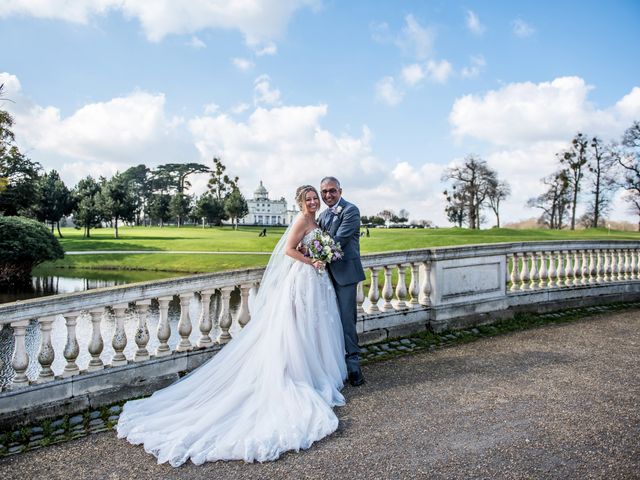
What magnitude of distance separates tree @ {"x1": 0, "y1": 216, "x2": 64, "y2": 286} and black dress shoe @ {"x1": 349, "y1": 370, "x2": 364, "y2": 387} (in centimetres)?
2314

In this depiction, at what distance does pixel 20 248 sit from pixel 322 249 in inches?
911

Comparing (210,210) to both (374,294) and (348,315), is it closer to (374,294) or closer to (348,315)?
(374,294)

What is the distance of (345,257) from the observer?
17.1ft

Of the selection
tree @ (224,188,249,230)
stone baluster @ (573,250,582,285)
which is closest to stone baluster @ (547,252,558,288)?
stone baluster @ (573,250,582,285)

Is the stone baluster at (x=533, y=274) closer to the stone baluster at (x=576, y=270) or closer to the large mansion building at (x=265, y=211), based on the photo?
the stone baluster at (x=576, y=270)

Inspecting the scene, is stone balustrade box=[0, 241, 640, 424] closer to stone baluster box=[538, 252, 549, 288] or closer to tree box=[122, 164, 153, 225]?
stone baluster box=[538, 252, 549, 288]

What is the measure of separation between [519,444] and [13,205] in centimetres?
4208

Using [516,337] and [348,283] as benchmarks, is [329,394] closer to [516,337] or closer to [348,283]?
[348,283]

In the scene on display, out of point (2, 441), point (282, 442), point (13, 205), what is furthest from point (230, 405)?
point (13, 205)

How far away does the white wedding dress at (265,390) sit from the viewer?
351 centimetres

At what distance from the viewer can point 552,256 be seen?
9328 millimetres

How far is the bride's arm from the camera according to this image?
16.2 ft

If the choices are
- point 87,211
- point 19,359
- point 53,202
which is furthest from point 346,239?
point 53,202

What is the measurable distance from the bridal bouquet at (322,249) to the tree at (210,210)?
240 feet
